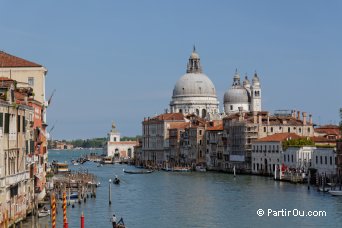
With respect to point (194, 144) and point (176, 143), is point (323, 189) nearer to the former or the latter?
point (194, 144)

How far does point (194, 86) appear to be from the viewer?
9656cm

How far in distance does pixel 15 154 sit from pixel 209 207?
34.3ft

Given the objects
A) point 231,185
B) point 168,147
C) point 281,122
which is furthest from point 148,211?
point 168,147

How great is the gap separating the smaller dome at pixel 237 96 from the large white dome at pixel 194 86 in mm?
5076

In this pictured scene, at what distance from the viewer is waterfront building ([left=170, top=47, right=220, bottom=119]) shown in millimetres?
96438

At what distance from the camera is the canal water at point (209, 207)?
25.4 meters

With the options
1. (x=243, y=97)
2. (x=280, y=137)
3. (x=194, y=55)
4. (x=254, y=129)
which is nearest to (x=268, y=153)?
(x=280, y=137)

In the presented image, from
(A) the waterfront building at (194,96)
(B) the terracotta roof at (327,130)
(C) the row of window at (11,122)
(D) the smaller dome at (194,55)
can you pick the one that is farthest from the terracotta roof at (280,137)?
(D) the smaller dome at (194,55)

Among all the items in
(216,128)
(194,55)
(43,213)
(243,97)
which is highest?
(194,55)

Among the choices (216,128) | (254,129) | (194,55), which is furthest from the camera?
(194,55)

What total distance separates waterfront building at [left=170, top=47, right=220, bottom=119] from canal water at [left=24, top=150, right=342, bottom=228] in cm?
5422

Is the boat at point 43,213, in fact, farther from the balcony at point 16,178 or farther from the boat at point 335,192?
the boat at point 335,192

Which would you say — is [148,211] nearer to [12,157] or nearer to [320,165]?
[12,157]

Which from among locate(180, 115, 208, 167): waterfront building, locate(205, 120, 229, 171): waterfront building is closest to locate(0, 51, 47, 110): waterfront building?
locate(205, 120, 229, 171): waterfront building
